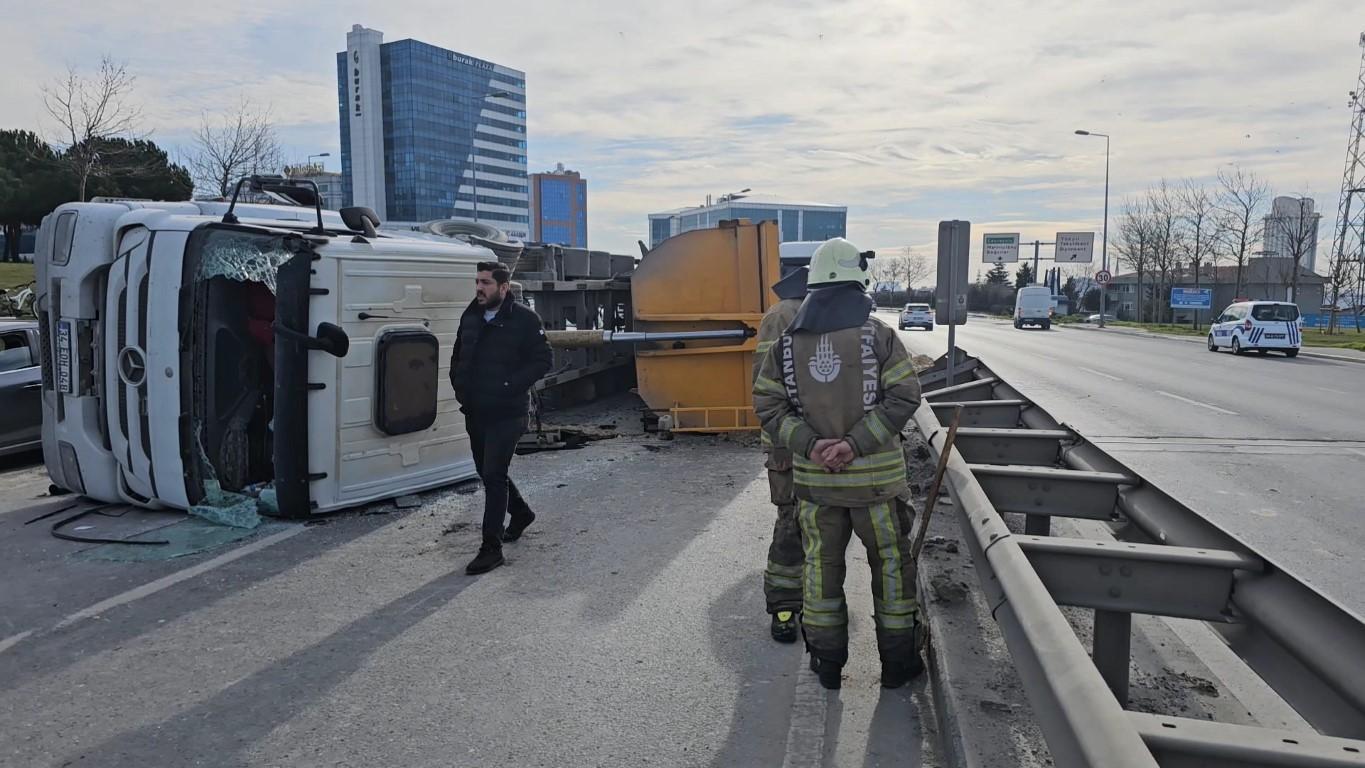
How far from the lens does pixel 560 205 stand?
12275 centimetres

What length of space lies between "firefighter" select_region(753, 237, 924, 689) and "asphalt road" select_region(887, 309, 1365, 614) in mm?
1426

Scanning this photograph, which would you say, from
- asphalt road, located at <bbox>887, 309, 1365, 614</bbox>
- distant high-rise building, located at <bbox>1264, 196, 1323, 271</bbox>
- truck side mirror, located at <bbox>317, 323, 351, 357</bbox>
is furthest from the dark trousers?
distant high-rise building, located at <bbox>1264, 196, 1323, 271</bbox>

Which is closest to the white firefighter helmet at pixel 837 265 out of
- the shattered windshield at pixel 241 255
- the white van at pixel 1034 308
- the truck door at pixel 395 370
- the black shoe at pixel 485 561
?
the black shoe at pixel 485 561

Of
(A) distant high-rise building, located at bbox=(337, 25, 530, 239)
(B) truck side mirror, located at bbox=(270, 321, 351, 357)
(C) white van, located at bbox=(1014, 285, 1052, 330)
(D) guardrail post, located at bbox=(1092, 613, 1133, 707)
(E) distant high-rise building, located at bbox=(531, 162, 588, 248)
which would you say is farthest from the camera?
(E) distant high-rise building, located at bbox=(531, 162, 588, 248)

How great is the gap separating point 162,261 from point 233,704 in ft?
11.7

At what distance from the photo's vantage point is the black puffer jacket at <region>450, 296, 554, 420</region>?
5719 millimetres

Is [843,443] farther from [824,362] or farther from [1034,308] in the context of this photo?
[1034,308]

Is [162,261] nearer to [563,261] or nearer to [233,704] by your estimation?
[233,704]

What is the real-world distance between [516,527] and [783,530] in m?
2.29

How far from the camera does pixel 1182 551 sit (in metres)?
2.87

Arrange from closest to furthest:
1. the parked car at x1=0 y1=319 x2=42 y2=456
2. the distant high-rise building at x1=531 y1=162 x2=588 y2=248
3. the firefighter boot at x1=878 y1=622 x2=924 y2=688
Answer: the firefighter boot at x1=878 y1=622 x2=924 y2=688 → the parked car at x1=0 y1=319 x2=42 y2=456 → the distant high-rise building at x1=531 y1=162 x2=588 y2=248

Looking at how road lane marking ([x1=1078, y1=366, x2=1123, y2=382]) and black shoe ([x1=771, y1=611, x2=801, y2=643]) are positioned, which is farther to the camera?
road lane marking ([x1=1078, y1=366, x2=1123, y2=382])

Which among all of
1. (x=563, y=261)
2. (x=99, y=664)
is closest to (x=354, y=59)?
(x=563, y=261)

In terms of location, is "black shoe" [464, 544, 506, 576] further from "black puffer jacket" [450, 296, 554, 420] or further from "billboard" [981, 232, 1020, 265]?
"billboard" [981, 232, 1020, 265]
